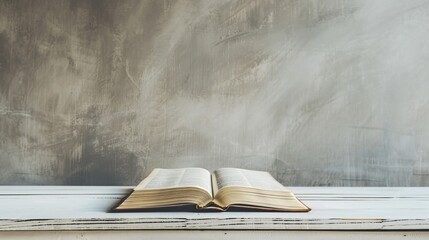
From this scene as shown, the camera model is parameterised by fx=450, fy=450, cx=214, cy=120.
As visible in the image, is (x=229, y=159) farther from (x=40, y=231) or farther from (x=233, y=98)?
(x=40, y=231)

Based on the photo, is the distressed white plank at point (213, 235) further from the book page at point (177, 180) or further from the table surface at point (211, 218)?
the book page at point (177, 180)

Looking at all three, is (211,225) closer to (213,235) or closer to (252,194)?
(213,235)

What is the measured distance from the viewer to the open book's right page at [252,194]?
89 centimetres

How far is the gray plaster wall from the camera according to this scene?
55.8 inches

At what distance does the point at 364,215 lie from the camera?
2.90 feet

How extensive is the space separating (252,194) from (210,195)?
0.30ft

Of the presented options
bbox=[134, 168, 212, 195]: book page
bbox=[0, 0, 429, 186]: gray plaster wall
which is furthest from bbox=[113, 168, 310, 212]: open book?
bbox=[0, 0, 429, 186]: gray plaster wall

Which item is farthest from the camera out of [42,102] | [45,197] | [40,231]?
[42,102]

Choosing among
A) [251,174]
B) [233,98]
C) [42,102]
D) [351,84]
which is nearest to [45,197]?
[42,102]

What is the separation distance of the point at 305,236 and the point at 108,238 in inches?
14.6

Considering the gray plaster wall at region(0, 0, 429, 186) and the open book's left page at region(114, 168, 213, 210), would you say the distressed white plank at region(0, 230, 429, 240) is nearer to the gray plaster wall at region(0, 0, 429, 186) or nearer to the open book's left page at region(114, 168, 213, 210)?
the open book's left page at region(114, 168, 213, 210)

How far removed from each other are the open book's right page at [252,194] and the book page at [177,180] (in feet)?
0.10

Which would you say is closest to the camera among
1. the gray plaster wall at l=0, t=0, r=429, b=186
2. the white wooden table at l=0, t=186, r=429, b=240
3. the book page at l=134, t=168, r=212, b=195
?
the white wooden table at l=0, t=186, r=429, b=240

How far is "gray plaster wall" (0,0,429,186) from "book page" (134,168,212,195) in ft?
0.80
